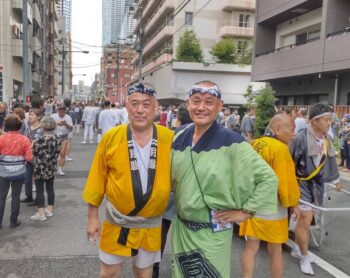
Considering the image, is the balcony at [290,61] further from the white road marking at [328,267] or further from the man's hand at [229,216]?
the man's hand at [229,216]

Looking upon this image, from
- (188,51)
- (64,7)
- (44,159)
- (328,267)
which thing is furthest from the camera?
(64,7)

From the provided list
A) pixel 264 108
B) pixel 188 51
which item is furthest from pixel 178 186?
pixel 188 51

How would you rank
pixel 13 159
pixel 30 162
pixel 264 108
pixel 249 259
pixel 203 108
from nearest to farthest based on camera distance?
pixel 203 108 < pixel 249 259 < pixel 13 159 < pixel 30 162 < pixel 264 108

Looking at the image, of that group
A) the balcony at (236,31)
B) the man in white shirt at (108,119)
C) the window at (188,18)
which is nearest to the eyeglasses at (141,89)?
the man in white shirt at (108,119)

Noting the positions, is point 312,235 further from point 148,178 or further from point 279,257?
Answer: point 148,178

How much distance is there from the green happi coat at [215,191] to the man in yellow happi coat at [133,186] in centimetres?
23

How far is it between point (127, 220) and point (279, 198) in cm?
168

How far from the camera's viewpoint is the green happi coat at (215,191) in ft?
8.01

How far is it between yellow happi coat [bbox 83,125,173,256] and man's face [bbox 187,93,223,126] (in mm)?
317

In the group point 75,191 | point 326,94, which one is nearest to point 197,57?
point 326,94

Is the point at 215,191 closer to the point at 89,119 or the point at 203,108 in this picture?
the point at 203,108

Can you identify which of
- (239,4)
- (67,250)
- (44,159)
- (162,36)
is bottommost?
(67,250)

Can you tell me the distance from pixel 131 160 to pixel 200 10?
4120cm

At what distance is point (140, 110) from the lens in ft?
8.95
